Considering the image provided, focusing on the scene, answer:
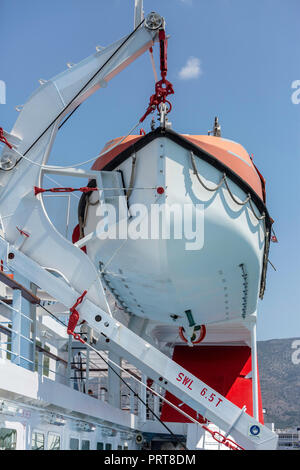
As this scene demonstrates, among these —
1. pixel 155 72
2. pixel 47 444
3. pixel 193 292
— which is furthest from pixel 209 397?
pixel 155 72

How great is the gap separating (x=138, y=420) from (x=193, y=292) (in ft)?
14.1

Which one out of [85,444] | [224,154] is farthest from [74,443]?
[224,154]

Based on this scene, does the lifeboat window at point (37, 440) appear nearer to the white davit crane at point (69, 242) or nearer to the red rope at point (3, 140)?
the white davit crane at point (69, 242)

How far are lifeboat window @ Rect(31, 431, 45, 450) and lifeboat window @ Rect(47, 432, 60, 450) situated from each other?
158 mm

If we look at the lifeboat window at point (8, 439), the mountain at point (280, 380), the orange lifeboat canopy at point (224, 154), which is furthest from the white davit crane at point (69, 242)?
the mountain at point (280, 380)

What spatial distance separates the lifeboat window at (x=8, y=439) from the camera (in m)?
5.90

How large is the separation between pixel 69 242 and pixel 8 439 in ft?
7.62

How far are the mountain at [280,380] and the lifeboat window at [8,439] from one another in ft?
291

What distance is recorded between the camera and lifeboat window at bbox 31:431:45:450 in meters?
6.76

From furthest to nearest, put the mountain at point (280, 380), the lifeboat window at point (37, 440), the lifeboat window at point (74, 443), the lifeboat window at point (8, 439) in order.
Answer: the mountain at point (280, 380), the lifeboat window at point (74, 443), the lifeboat window at point (37, 440), the lifeboat window at point (8, 439)

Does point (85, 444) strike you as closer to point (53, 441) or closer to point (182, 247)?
point (53, 441)

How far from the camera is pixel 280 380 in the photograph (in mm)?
102000
